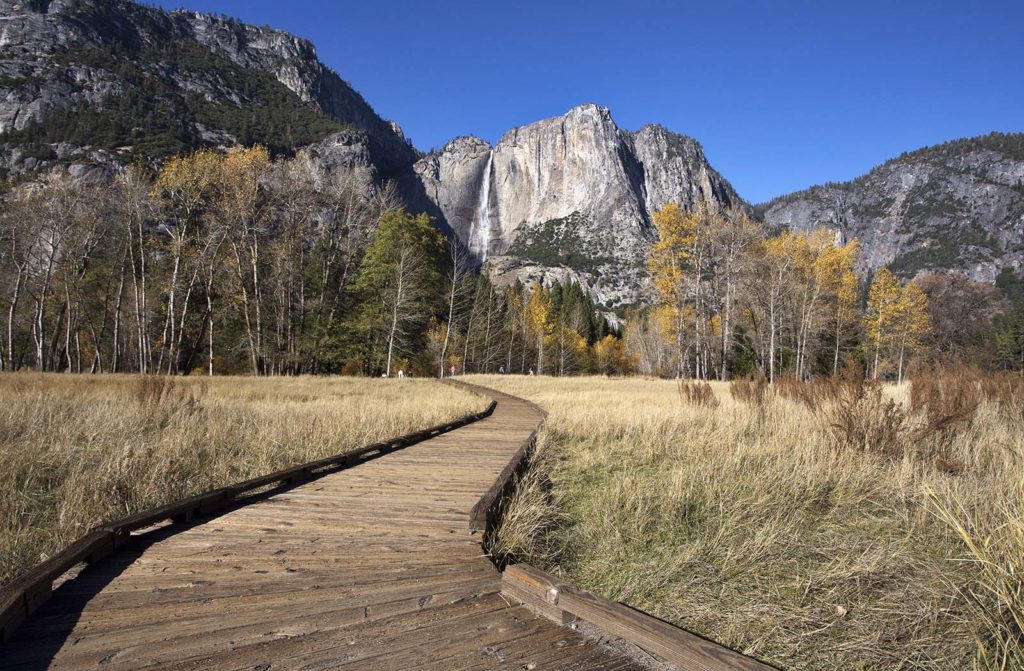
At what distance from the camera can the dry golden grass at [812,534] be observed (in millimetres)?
2584

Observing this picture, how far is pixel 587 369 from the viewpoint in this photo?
2544 inches

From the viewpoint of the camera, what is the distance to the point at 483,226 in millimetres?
168500

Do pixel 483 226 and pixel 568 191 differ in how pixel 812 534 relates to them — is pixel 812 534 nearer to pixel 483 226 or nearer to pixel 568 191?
pixel 568 191

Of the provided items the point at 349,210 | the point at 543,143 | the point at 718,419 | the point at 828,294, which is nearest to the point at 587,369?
the point at 828,294

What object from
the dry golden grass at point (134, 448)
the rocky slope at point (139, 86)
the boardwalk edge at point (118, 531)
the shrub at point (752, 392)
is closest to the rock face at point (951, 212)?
the rocky slope at point (139, 86)

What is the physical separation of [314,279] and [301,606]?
31.4 meters

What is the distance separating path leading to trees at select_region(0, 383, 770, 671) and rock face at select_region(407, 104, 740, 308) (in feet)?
440

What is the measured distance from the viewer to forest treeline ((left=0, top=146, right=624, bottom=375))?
Answer: 74.4 feet

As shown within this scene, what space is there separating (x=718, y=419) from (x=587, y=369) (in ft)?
182

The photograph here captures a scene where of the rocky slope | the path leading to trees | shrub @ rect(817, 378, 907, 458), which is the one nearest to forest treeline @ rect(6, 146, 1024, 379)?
shrub @ rect(817, 378, 907, 458)

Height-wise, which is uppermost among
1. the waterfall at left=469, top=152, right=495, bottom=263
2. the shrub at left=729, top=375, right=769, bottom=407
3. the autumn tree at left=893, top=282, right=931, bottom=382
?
the waterfall at left=469, top=152, right=495, bottom=263

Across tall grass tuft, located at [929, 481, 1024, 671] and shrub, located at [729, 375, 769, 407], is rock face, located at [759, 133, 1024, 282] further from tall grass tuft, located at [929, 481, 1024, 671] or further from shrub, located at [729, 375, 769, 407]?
tall grass tuft, located at [929, 481, 1024, 671]

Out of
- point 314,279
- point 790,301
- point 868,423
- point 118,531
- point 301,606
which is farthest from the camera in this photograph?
point 314,279

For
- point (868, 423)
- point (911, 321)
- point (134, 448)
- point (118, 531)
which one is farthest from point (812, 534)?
point (911, 321)
